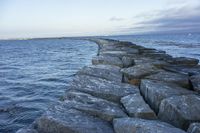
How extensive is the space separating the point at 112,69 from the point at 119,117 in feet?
9.61

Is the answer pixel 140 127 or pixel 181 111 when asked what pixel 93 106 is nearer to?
pixel 140 127

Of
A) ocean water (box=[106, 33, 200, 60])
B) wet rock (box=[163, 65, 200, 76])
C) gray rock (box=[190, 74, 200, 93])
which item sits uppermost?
gray rock (box=[190, 74, 200, 93])

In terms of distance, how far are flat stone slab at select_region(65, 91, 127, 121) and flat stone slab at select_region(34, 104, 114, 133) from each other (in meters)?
0.15

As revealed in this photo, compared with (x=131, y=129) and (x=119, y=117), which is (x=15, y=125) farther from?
(x=131, y=129)

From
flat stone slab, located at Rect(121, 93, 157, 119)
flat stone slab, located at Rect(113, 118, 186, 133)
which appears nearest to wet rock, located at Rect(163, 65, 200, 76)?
flat stone slab, located at Rect(121, 93, 157, 119)

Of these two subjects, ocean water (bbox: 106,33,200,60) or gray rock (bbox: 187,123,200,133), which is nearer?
gray rock (bbox: 187,123,200,133)

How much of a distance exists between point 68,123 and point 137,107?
3.79 ft

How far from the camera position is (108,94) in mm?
5219

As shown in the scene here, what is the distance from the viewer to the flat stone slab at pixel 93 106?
429 centimetres

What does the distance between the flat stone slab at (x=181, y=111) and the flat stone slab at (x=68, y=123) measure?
84 cm

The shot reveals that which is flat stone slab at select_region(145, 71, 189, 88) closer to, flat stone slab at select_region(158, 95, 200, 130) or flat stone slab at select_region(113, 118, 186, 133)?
flat stone slab at select_region(158, 95, 200, 130)

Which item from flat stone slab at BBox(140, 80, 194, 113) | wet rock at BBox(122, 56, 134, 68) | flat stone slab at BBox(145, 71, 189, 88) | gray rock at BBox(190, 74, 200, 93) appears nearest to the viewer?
flat stone slab at BBox(140, 80, 194, 113)

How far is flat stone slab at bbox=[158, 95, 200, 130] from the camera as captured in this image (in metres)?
4.01

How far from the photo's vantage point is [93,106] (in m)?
4.51
